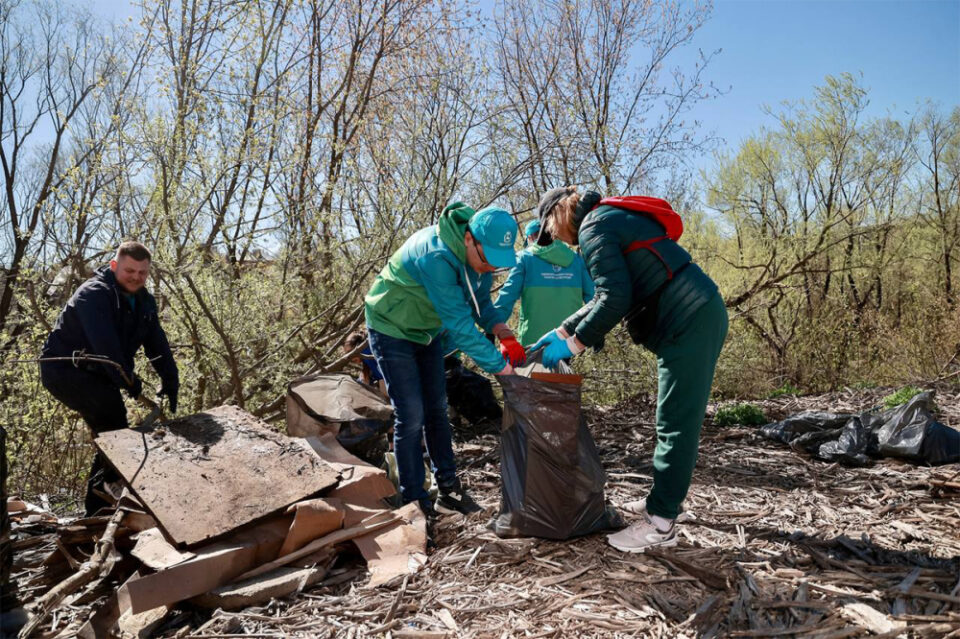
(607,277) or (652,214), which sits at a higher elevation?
(652,214)

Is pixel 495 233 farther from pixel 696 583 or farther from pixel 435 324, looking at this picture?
pixel 696 583

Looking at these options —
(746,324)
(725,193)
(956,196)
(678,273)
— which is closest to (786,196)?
(725,193)

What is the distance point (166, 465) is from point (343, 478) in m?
0.94

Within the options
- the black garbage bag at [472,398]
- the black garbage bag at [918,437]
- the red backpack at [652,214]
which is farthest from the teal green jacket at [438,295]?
the black garbage bag at [918,437]

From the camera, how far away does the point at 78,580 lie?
2842mm

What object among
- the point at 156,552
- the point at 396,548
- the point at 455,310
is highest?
the point at 455,310

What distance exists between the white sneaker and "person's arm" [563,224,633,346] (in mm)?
968

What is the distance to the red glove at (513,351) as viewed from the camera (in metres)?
3.14

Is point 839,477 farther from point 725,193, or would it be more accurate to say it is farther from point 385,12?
point 725,193

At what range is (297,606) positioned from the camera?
103 inches

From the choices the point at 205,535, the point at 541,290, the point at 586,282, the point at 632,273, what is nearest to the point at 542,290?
the point at 541,290

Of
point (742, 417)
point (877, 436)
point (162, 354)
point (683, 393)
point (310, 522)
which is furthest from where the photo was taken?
point (742, 417)

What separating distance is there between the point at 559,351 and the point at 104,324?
114 inches

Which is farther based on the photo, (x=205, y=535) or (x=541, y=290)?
(x=541, y=290)
